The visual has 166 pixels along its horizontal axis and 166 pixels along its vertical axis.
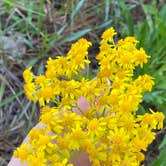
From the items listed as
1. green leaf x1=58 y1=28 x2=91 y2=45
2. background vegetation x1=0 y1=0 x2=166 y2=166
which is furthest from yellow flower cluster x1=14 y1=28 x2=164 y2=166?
green leaf x1=58 y1=28 x2=91 y2=45

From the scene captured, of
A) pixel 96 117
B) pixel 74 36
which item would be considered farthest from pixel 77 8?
pixel 96 117

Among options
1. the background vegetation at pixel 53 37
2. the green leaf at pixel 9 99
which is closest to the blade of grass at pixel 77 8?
the background vegetation at pixel 53 37

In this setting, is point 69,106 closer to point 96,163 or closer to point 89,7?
point 96,163

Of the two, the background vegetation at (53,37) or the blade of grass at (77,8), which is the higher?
the blade of grass at (77,8)

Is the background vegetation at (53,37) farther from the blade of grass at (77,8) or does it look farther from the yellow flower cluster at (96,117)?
the yellow flower cluster at (96,117)

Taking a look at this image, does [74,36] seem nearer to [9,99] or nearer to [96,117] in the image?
[9,99]

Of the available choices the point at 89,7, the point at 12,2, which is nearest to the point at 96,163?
the point at 12,2
